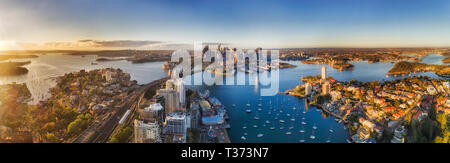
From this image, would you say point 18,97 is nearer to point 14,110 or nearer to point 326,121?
point 14,110

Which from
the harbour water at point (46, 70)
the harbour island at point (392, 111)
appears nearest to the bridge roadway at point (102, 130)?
Answer: the harbour water at point (46, 70)

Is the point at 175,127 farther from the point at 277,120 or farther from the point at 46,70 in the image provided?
the point at 46,70

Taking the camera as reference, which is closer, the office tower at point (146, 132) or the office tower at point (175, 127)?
the office tower at point (146, 132)

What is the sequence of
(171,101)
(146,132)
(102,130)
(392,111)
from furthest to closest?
(171,101) → (392,111) → (102,130) → (146,132)

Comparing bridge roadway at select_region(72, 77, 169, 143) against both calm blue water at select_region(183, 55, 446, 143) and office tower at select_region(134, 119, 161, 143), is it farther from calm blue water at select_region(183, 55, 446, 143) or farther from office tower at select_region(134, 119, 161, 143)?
calm blue water at select_region(183, 55, 446, 143)

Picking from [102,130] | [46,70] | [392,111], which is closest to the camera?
[102,130]

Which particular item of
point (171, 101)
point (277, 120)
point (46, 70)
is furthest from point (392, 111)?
point (46, 70)

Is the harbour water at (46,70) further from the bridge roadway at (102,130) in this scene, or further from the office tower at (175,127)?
the office tower at (175,127)

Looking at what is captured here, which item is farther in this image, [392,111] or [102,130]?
[392,111]

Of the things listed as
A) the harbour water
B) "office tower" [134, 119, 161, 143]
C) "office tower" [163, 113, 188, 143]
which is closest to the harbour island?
"office tower" [163, 113, 188, 143]

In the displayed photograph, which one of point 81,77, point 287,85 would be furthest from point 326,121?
point 81,77

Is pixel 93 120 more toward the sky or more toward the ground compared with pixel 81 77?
more toward the ground
